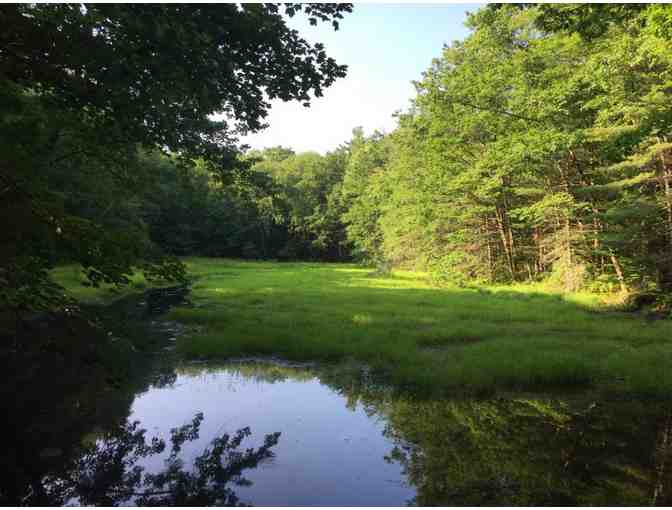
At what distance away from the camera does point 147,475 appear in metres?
6.68

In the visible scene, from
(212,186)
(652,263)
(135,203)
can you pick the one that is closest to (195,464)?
(212,186)

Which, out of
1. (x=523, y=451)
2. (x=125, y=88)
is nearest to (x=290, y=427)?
(x=523, y=451)

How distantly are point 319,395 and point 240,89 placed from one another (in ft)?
22.7

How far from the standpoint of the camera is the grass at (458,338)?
10.6 meters

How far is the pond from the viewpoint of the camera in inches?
242

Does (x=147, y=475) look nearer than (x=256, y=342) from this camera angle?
Yes

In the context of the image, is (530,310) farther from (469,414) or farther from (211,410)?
(211,410)

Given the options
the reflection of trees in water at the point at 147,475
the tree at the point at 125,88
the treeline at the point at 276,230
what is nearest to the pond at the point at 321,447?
the reflection of trees in water at the point at 147,475

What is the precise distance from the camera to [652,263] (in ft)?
68.7

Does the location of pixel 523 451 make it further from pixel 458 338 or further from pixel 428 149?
pixel 428 149

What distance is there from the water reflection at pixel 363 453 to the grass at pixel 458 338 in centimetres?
101

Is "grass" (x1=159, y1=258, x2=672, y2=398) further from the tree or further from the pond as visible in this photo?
the tree

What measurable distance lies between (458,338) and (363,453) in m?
8.14

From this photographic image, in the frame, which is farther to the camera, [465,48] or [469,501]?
[465,48]
